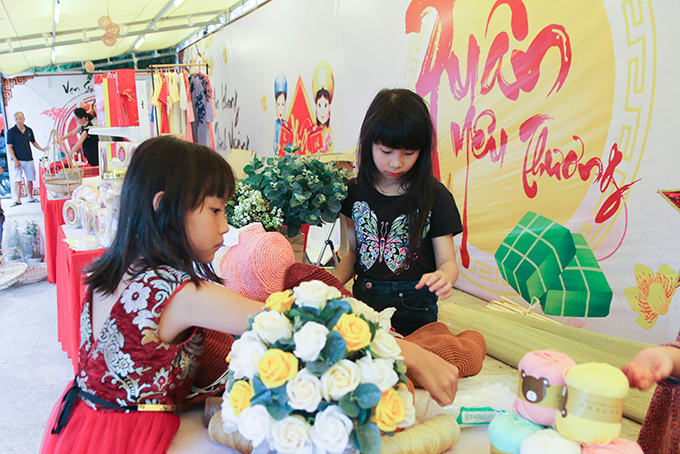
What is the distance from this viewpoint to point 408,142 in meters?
1.45

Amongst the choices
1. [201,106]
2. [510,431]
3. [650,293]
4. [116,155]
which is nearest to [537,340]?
[650,293]

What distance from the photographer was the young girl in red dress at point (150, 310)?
99 cm

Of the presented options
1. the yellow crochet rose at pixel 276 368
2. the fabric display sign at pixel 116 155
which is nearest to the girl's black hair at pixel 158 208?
the yellow crochet rose at pixel 276 368

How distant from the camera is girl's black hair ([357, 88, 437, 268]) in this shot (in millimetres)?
1445

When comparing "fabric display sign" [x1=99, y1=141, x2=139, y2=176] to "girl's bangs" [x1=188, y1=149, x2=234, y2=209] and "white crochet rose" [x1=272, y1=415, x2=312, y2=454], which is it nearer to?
"girl's bangs" [x1=188, y1=149, x2=234, y2=209]

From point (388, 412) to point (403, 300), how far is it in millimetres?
938

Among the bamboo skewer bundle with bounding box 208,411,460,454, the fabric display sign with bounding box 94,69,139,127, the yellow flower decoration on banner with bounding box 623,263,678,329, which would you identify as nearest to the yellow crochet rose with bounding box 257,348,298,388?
the bamboo skewer bundle with bounding box 208,411,460,454

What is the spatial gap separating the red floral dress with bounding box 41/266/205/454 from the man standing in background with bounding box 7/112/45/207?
9.24 metres

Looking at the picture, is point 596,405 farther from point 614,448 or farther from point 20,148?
point 20,148

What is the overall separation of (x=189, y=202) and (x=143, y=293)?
21 centimetres

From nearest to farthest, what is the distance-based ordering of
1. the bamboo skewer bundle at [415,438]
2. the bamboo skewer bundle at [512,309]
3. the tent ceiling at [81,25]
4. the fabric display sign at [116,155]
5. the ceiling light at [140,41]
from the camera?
the bamboo skewer bundle at [415,438], the bamboo skewer bundle at [512,309], the fabric display sign at [116,155], the tent ceiling at [81,25], the ceiling light at [140,41]

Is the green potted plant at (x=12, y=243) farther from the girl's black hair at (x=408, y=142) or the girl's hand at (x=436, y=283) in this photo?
the girl's hand at (x=436, y=283)

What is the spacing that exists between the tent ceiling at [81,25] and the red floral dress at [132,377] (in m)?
6.80

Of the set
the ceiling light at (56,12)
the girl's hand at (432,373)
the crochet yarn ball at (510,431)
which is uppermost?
the ceiling light at (56,12)
